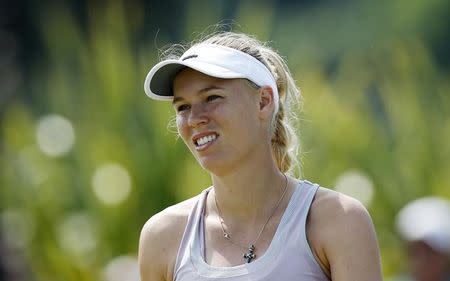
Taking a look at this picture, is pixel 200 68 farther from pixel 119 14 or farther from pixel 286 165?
pixel 119 14

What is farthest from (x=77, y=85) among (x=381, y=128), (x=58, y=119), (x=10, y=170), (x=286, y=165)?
(x=286, y=165)

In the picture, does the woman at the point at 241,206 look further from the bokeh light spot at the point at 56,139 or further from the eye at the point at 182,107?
the bokeh light spot at the point at 56,139

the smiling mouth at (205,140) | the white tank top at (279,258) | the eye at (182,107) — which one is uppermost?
the eye at (182,107)

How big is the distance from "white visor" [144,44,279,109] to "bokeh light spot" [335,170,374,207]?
8.05ft

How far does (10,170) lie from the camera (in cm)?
646

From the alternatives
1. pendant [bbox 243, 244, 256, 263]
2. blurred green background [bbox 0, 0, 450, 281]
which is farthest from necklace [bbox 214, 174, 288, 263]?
blurred green background [bbox 0, 0, 450, 281]

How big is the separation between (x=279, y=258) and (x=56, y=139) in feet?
12.7

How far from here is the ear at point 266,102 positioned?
3.04 m

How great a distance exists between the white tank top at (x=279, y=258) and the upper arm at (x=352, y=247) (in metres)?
0.05

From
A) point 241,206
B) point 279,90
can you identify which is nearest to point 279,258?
point 241,206

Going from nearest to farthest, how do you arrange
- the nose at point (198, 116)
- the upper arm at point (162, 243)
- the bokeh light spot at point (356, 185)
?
the nose at point (198, 116) < the upper arm at point (162, 243) < the bokeh light spot at point (356, 185)

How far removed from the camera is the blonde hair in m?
3.14

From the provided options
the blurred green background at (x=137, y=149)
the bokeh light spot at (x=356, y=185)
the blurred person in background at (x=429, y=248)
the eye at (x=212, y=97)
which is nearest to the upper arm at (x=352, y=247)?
the eye at (x=212, y=97)

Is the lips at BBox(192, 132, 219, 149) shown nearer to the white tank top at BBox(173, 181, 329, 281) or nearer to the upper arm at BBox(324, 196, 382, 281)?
the white tank top at BBox(173, 181, 329, 281)
